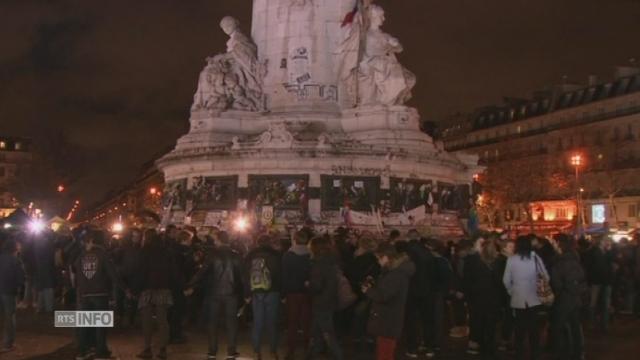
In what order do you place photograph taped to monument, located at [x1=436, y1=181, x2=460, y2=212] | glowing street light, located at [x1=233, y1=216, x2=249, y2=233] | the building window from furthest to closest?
the building window < photograph taped to monument, located at [x1=436, y1=181, x2=460, y2=212] < glowing street light, located at [x1=233, y1=216, x2=249, y2=233]

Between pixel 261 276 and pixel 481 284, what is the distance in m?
3.88

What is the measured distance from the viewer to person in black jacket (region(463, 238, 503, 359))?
16.5m

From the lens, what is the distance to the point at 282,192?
33688mm

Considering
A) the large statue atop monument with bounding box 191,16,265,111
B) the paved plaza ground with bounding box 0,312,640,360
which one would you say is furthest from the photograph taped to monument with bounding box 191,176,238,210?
the paved plaza ground with bounding box 0,312,640,360

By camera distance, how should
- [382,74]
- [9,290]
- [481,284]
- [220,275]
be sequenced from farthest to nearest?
[382,74]
[9,290]
[481,284]
[220,275]

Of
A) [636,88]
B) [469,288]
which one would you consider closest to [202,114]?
[469,288]

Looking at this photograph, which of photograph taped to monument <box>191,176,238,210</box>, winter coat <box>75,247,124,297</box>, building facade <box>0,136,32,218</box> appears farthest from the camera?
building facade <box>0,136,32,218</box>

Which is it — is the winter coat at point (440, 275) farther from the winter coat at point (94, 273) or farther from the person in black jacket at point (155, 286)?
the winter coat at point (94, 273)

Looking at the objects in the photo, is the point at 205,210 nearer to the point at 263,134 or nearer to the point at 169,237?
the point at 263,134

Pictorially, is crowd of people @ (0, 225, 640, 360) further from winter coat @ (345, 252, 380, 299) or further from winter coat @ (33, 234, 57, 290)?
winter coat @ (33, 234, 57, 290)

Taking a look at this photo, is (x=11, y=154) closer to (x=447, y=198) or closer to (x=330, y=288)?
(x=447, y=198)

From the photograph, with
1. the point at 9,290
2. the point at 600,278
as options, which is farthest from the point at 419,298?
the point at 9,290

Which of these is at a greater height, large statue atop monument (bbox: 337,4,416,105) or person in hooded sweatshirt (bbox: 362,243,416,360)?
large statue atop monument (bbox: 337,4,416,105)

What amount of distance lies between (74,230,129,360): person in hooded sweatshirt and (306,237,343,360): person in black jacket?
327 cm
